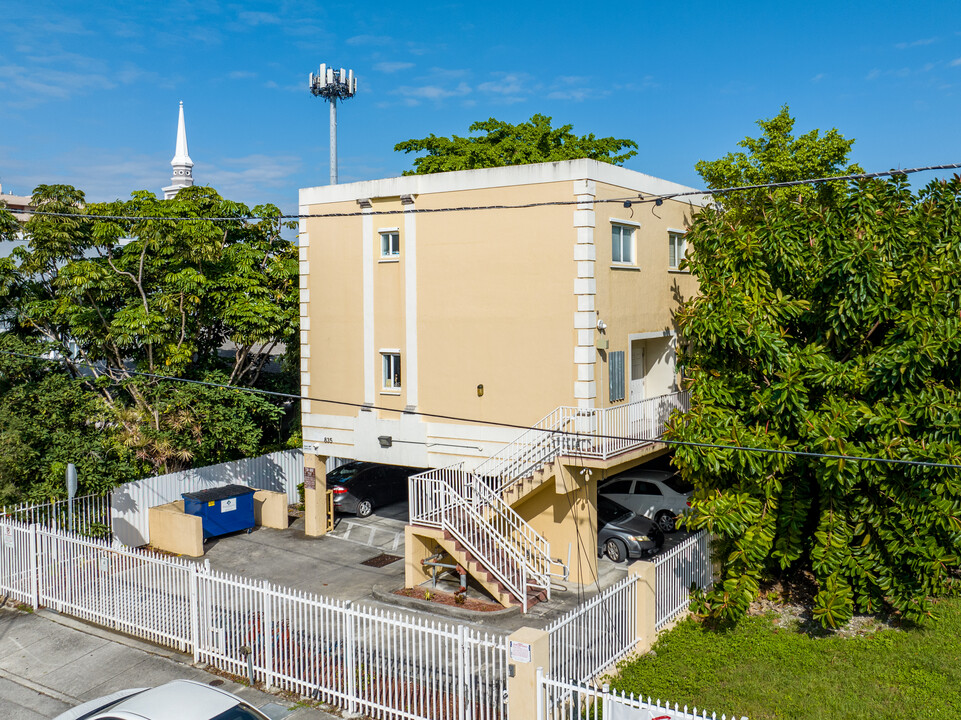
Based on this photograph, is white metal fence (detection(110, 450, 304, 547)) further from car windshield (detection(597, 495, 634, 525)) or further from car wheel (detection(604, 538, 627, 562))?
car wheel (detection(604, 538, 627, 562))

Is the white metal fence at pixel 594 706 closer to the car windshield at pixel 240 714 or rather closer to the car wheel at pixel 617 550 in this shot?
the car windshield at pixel 240 714

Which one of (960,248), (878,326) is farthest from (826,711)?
(960,248)

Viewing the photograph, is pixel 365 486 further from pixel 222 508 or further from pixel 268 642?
pixel 268 642

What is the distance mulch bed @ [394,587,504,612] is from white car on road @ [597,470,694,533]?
561 cm

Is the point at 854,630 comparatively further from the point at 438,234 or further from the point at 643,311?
the point at 438,234

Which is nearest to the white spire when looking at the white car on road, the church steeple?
the church steeple

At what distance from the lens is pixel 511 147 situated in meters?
33.0

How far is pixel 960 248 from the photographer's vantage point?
12062 mm

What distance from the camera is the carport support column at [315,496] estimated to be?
2019cm

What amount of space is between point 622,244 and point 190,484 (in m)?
12.5

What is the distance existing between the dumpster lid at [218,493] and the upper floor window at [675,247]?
1217 cm

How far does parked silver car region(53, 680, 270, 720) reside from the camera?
27.3 feet

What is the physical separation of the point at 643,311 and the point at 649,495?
4.66m

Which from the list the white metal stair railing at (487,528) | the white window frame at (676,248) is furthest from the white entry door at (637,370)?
the white metal stair railing at (487,528)
